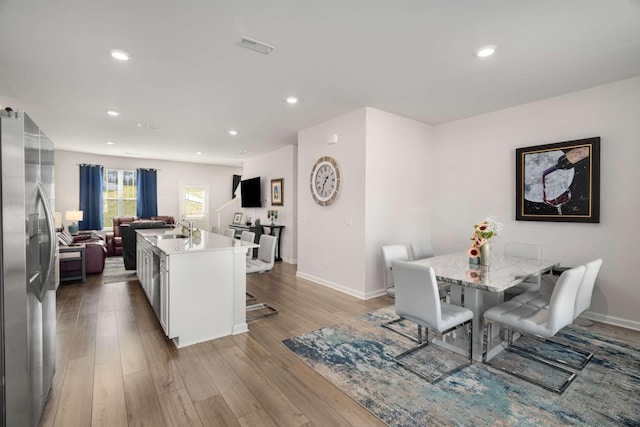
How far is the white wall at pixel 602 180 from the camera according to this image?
3240 millimetres

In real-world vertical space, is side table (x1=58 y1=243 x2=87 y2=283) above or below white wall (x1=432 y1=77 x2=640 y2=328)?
below

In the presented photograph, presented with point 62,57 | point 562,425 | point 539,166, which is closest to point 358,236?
point 539,166

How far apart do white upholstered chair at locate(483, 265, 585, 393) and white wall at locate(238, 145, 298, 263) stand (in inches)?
183

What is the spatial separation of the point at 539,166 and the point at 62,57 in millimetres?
5336

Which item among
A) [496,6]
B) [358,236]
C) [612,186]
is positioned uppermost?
[496,6]

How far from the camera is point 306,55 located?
270 centimetres

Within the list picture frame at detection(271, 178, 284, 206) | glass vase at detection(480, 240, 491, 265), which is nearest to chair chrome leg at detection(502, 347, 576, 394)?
glass vase at detection(480, 240, 491, 265)

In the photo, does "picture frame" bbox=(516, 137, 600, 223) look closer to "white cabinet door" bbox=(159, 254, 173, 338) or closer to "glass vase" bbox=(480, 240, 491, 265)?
"glass vase" bbox=(480, 240, 491, 265)

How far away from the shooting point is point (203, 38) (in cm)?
244

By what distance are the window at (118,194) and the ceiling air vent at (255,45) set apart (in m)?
8.04

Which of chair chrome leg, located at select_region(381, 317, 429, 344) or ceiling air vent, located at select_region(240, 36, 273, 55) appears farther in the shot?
chair chrome leg, located at select_region(381, 317, 429, 344)

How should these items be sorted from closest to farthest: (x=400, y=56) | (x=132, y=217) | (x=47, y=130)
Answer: (x=400, y=56) < (x=47, y=130) < (x=132, y=217)

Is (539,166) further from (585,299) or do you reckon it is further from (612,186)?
(585,299)

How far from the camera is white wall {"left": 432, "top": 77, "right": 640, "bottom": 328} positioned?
3240 mm
